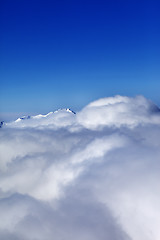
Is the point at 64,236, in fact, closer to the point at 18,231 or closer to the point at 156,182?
the point at 18,231

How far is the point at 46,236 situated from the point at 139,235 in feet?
287

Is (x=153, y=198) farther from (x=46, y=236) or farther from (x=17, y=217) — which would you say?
(x=17, y=217)

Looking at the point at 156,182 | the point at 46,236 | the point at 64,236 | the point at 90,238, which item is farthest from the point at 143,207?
the point at 46,236

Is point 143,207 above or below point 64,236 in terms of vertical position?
above

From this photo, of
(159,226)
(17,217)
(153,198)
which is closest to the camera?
(159,226)

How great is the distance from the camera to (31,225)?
7677 inches

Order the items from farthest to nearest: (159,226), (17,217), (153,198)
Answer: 1. (17,217)
2. (153,198)
3. (159,226)

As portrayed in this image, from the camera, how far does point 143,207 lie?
194625 millimetres

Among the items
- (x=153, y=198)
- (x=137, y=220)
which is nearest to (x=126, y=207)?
(x=137, y=220)

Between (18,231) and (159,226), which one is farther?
(18,231)

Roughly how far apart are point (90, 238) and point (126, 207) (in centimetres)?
4439

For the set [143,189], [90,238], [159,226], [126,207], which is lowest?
[90,238]

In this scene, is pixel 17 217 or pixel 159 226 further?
pixel 17 217

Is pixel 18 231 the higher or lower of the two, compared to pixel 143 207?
lower
